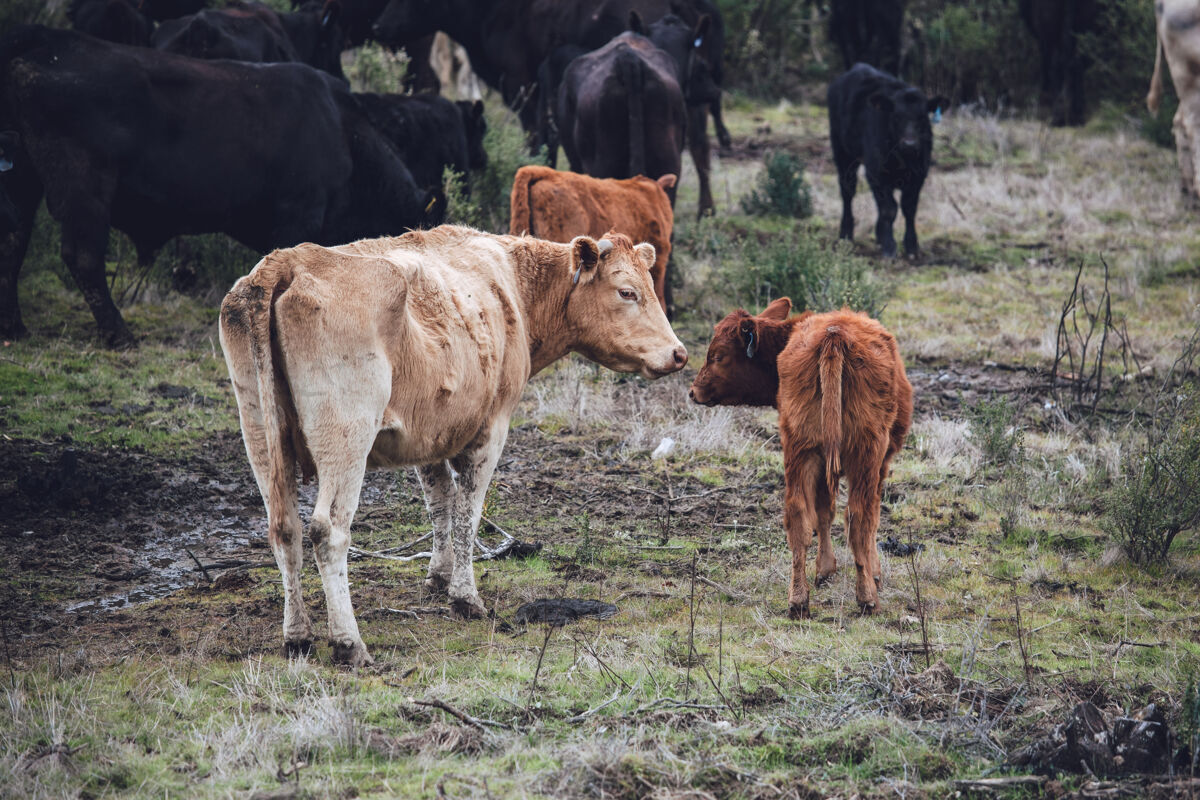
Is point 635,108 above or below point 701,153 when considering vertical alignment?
above

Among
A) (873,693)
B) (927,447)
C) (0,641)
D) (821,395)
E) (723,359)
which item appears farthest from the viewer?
(927,447)

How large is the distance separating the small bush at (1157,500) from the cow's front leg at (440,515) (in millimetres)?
3466

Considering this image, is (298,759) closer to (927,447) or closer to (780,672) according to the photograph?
(780,672)

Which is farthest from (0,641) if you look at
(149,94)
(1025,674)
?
(149,94)

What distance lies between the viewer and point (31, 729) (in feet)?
12.7

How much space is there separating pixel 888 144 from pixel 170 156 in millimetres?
7507

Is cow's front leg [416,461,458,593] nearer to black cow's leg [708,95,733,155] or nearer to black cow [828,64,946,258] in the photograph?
black cow [828,64,946,258]

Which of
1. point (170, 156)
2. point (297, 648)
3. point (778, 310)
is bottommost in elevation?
point (297, 648)

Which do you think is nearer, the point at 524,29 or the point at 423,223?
the point at 423,223

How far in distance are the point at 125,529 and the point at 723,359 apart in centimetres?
333

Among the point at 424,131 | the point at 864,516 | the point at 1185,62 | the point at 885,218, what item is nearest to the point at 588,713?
the point at 864,516

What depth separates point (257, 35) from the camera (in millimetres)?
12578

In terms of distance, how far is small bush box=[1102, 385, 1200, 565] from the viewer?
613 centimetres

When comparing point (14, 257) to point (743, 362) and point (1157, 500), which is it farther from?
point (1157, 500)
